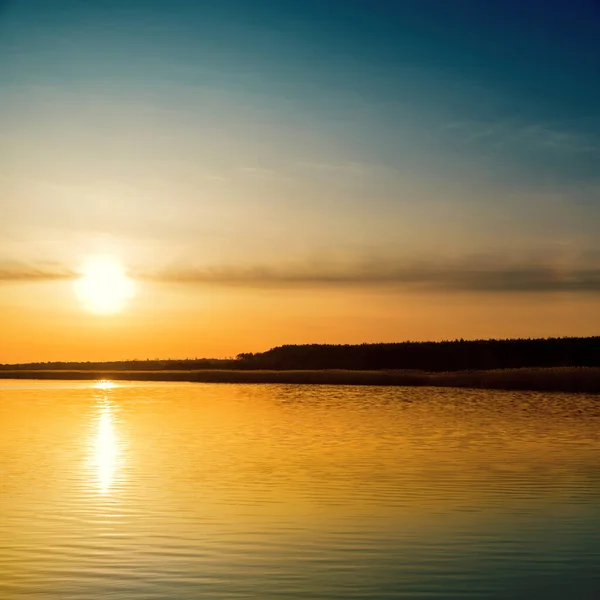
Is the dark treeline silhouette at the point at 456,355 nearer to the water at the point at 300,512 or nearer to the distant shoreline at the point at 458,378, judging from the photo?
the distant shoreline at the point at 458,378

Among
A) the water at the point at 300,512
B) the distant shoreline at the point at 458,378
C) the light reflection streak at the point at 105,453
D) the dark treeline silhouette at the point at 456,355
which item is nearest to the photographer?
the water at the point at 300,512

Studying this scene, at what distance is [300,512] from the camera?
17062mm

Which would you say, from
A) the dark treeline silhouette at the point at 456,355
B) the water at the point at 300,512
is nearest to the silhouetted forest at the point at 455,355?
the dark treeline silhouette at the point at 456,355

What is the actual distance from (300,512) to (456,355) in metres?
90.9

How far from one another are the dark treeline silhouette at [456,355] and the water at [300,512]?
217 feet

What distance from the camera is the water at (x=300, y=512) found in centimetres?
1210

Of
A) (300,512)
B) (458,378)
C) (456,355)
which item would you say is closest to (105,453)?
(300,512)

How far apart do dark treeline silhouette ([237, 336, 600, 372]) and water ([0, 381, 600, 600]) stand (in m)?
66.1

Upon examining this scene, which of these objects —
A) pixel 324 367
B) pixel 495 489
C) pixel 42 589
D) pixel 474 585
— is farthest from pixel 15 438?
pixel 324 367

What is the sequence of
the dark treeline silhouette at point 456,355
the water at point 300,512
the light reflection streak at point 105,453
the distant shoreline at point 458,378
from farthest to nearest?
the dark treeline silhouette at point 456,355, the distant shoreline at point 458,378, the light reflection streak at point 105,453, the water at point 300,512

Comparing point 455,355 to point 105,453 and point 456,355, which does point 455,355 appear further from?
point 105,453

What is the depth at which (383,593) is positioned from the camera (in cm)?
1142

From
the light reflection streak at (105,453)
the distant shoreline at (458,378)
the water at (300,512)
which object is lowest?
the water at (300,512)

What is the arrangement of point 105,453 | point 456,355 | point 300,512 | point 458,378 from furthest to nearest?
1. point 456,355
2. point 458,378
3. point 105,453
4. point 300,512
